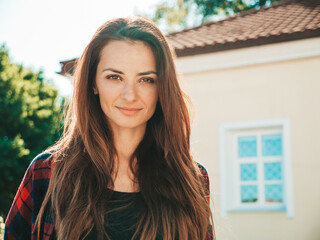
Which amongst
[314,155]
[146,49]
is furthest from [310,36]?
[146,49]

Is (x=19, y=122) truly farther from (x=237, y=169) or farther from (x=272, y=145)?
(x=272, y=145)

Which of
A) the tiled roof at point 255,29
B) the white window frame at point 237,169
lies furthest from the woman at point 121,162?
the tiled roof at point 255,29

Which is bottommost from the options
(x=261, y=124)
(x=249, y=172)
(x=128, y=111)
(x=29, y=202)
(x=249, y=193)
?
(x=249, y=193)

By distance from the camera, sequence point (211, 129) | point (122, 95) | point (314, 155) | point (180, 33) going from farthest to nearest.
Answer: point (180, 33) → point (211, 129) → point (314, 155) → point (122, 95)

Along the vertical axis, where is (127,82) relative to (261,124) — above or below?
below

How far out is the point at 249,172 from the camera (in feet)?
23.5

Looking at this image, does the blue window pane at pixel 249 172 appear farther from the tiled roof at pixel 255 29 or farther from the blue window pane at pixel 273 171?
the tiled roof at pixel 255 29

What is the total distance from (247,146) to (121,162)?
5378 millimetres

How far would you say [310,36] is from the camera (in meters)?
6.72

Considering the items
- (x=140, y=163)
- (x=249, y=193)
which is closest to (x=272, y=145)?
(x=249, y=193)

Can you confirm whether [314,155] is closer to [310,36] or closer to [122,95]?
[310,36]

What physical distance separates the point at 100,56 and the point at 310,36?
562 centimetres

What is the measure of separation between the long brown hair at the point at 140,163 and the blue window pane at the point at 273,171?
512 centimetres

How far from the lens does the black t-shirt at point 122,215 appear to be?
182 cm
